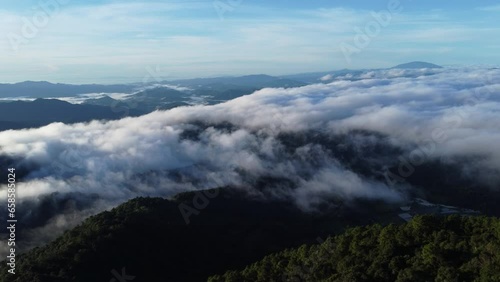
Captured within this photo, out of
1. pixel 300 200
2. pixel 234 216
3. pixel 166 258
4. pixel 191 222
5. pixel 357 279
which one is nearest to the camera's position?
pixel 357 279

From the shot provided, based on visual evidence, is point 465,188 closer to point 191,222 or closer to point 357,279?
point 191,222

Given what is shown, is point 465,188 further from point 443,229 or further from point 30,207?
point 30,207

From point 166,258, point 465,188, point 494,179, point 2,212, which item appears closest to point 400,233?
point 166,258

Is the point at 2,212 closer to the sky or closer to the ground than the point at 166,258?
closer to the ground

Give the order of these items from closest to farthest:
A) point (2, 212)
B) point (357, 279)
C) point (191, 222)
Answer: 1. point (357, 279)
2. point (191, 222)
3. point (2, 212)

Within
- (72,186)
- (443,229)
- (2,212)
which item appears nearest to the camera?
(443,229)

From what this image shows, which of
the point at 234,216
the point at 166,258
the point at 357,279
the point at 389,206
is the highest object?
the point at 357,279

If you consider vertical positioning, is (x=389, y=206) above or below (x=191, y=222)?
A: below

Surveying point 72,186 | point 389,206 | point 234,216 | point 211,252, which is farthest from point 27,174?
point 389,206

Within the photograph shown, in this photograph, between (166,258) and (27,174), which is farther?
(27,174)
